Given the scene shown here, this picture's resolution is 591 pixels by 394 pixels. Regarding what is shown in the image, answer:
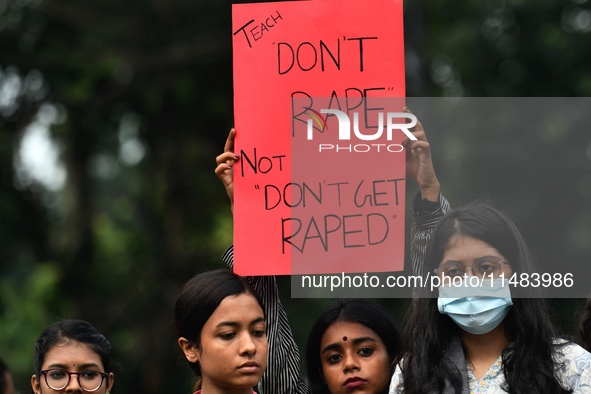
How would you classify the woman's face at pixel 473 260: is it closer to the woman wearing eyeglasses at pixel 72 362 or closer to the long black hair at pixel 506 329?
the long black hair at pixel 506 329

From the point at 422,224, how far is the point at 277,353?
0.81 m

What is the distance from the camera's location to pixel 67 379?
4902 mm

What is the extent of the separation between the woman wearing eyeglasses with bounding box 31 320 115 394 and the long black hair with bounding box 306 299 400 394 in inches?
34.1

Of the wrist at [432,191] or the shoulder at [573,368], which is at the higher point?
the wrist at [432,191]

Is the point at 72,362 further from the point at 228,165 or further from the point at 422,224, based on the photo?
the point at 422,224

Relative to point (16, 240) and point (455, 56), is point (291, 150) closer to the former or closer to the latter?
point (455, 56)

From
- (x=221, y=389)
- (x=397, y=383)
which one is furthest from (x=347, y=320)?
(x=221, y=389)

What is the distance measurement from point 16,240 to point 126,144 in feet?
7.18

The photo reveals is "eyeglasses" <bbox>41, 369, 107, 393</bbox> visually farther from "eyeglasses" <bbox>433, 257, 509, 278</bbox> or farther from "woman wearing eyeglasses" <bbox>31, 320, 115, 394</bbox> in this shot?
"eyeglasses" <bbox>433, 257, 509, 278</bbox>

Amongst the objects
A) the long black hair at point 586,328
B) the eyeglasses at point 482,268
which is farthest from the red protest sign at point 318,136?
the long black hair at point 586,328

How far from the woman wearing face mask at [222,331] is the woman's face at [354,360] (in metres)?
0.41

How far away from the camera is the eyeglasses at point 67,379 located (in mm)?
4891

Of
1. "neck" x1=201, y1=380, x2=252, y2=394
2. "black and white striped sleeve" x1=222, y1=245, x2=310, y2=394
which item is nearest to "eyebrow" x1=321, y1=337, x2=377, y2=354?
"black and white striped sleeve" x1=222, y1=245, x2=310, y2=394

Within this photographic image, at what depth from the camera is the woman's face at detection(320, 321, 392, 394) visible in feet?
15.9
